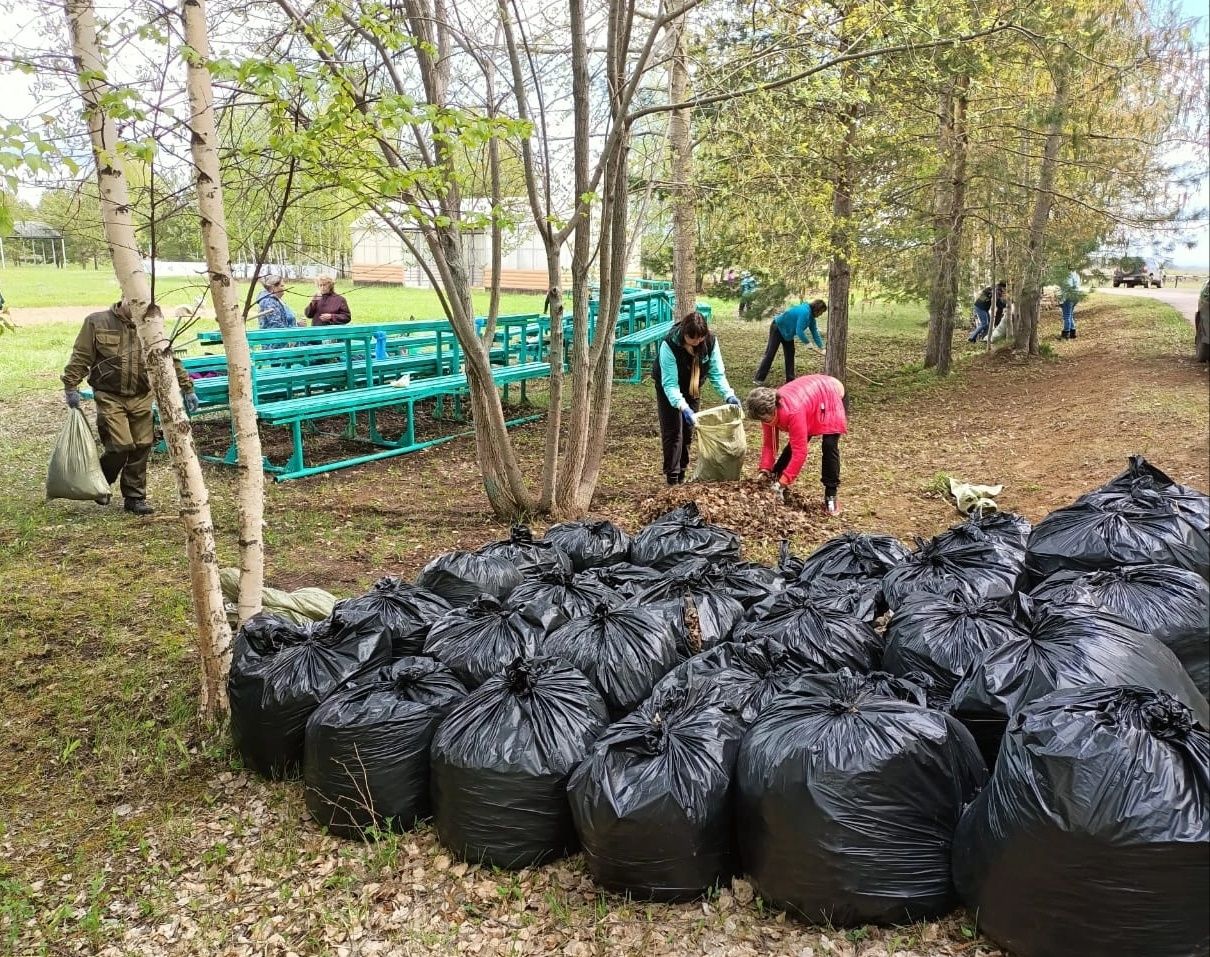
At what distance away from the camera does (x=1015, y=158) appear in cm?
1182

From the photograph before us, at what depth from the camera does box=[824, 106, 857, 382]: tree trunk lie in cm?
966

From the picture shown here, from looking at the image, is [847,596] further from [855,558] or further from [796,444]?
[796,444]

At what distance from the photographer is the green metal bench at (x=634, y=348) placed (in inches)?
478

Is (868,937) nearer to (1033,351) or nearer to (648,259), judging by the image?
(1033,351)

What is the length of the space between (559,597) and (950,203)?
1044 centimetres

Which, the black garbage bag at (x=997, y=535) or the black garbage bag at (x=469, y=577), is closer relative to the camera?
the black garbage bag at (x=997, y=535)

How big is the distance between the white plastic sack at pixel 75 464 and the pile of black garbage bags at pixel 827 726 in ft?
11.3

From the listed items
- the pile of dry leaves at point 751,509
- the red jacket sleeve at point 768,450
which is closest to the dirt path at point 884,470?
the pile of dry leaves at point 751,509

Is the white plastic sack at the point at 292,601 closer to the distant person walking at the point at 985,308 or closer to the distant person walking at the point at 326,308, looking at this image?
the distant person walking at the point at 326,308

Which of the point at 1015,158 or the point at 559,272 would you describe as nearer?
the point at 559,272

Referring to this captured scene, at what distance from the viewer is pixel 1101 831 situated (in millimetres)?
1852

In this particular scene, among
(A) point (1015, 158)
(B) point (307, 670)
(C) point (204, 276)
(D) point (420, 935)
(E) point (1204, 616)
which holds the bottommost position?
(D) point (420, 935)

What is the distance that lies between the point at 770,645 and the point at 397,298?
2469 cm

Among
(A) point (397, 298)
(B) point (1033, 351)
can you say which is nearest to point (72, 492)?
(B) point (1033, 351)
